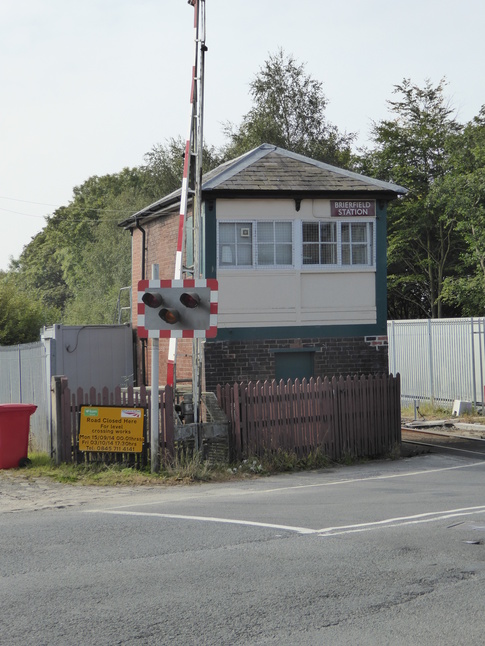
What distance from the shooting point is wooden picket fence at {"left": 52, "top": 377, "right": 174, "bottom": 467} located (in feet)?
44.3

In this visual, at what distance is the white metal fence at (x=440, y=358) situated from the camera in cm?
2316

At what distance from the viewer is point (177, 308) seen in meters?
12.9

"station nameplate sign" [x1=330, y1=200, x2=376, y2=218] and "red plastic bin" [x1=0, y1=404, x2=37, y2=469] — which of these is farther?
"station nameplate sign" [x1=330, y1=200, x2=376, y2=218]

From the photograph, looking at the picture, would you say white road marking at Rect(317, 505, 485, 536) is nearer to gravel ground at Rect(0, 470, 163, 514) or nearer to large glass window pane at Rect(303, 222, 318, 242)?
gravel ground at Rect(0, 470, 163, 514)

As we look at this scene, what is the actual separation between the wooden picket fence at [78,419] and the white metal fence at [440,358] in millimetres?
11817

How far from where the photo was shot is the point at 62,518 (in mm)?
9203

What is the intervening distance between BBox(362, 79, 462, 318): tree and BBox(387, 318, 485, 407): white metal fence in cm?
1224

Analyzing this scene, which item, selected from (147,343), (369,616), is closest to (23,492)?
(369,616)

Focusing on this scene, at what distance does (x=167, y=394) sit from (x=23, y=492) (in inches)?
110

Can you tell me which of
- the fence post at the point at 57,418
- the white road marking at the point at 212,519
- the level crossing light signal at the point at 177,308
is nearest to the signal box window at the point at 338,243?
the level crossing light signal at the point at 177,308

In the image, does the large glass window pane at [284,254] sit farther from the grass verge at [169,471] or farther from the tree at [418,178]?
the tree at [418,178]

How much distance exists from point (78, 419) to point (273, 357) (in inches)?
213

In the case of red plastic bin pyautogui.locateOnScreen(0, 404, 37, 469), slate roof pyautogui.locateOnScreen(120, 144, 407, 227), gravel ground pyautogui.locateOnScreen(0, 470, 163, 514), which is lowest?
gravel ground pyautogui.locateOnScreen(0, 470, 163, 514)

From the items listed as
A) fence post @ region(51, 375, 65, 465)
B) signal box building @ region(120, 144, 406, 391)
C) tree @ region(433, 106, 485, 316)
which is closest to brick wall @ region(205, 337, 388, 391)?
signal box building @ region(120, 144, 406, 391)
